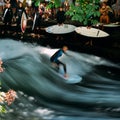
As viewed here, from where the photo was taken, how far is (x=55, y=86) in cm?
689

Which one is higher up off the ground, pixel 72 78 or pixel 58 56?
pixel 58 56

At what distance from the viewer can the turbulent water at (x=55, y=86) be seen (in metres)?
6.52

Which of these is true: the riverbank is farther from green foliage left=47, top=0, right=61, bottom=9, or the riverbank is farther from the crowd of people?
green foliage left=47, top=0, right=61, bottom=9

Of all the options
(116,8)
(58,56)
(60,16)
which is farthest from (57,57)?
(116,8)

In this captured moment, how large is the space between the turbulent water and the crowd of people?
35cm

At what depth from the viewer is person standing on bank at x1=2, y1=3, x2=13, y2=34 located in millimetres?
7102

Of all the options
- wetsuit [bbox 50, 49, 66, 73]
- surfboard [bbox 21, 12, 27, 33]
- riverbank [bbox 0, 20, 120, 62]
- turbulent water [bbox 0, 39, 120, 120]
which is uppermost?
surfboard [bbox 21, 12, 27, 33]

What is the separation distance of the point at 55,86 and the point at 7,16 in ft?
4.96

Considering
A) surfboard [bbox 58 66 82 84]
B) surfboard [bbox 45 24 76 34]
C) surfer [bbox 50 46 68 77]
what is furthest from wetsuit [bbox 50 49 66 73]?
surfboard [bbox 45 24 76 34]

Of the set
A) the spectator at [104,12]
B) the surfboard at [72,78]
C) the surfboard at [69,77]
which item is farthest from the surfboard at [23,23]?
the spectator at [104,12]

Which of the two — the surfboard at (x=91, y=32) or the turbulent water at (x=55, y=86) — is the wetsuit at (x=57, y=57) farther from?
the surfboard at (x=91, y=32)

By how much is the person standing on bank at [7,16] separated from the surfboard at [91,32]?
3.95ft

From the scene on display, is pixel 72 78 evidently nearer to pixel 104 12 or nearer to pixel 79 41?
pixel 79 41

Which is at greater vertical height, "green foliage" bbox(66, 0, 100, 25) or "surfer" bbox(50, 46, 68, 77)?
"green foliage" bbox(66, 0, 100, 25)
